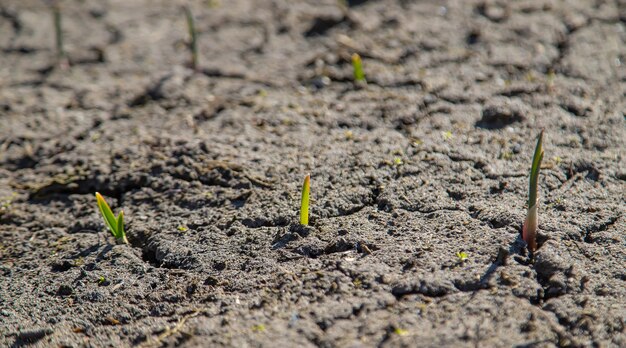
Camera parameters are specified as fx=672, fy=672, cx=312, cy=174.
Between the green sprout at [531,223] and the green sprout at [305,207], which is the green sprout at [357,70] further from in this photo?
the green sprout at [531,223]

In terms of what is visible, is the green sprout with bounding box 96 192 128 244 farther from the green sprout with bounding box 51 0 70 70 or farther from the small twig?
the green sprout with bounding box 51 0 70 70

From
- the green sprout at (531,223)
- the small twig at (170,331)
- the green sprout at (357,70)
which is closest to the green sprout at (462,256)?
the green sprout at (531,223)

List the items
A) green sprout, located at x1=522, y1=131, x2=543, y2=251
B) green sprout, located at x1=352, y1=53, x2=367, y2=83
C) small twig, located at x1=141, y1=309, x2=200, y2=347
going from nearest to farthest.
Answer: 1. small twig, located at x1=141, y1=309, x2=200, y2=347
2. green sprout, located at x1=522, y1=131, x2=543, y2=251
3. green sprout, located at x1=352, y1=53, x2=367, y2=83

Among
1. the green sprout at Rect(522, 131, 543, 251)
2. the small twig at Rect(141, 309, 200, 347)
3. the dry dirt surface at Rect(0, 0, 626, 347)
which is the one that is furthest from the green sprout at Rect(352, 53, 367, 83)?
the small twig at Rect(141, 309, 200, 347)

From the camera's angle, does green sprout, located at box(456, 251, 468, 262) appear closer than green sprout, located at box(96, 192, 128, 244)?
Yes

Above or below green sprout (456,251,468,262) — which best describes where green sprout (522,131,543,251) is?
above

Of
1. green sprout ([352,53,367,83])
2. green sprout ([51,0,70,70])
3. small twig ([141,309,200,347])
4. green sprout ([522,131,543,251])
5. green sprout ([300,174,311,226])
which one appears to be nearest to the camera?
small twig ([141,309,200,347])

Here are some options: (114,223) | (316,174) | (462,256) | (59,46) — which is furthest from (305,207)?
(59,46)

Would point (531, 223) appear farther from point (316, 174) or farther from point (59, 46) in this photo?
point (59, 46)
